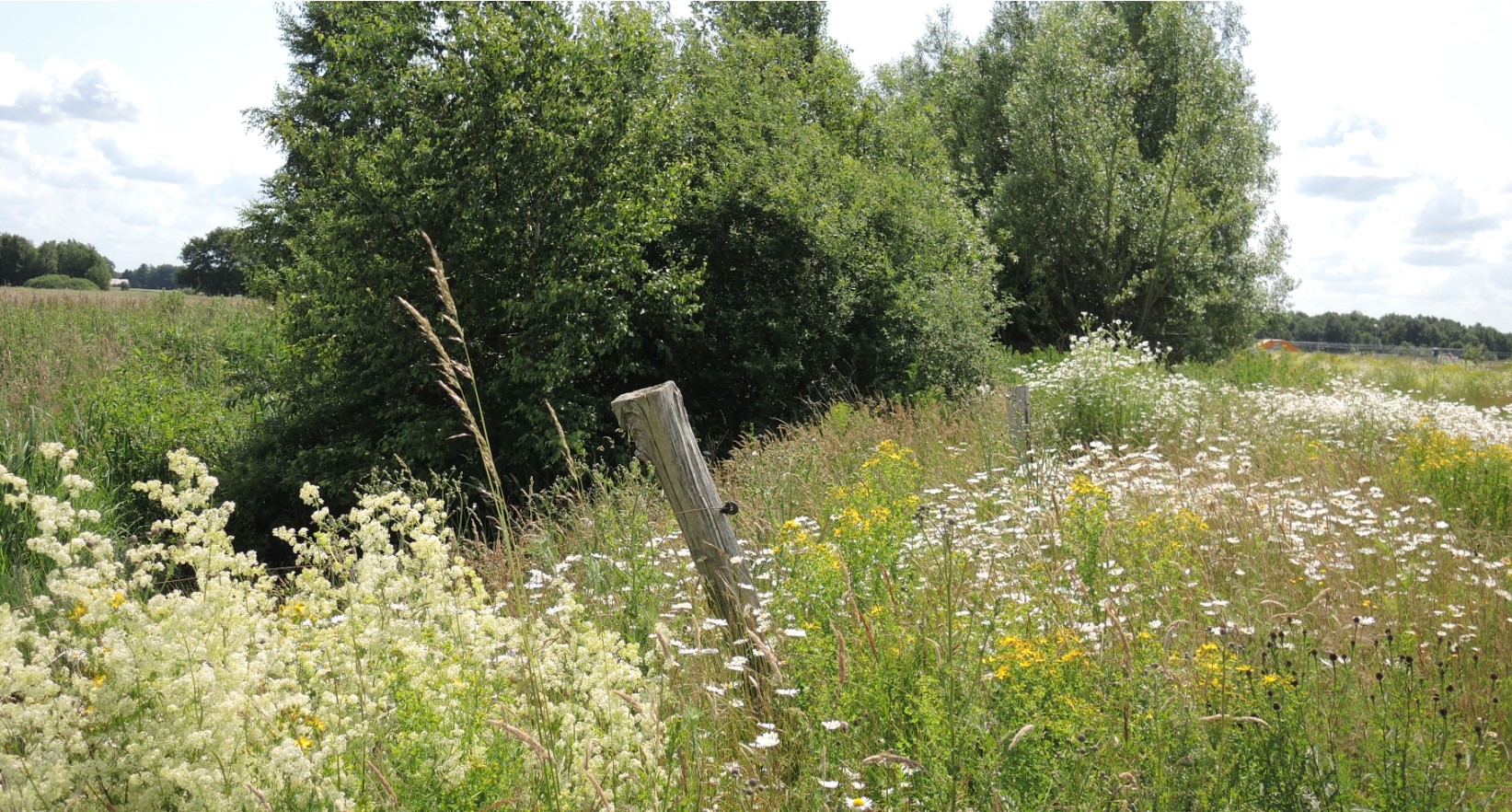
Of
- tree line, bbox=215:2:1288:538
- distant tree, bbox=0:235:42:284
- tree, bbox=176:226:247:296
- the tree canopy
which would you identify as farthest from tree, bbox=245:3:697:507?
distant tree, bbox=0:235:42:284

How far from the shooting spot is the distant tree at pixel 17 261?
193 feet

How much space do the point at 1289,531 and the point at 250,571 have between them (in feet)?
15.1

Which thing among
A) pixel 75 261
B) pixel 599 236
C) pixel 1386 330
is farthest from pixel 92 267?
pixel 1386 330

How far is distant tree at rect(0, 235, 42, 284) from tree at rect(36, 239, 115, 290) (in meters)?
0.37

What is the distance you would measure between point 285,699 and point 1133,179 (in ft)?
71.5

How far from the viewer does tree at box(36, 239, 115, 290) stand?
59844 millimetres

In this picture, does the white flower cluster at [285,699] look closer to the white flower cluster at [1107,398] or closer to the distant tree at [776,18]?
the white flower cluster at [1107,398]

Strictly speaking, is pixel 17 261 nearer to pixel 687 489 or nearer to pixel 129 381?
pixel 129 381

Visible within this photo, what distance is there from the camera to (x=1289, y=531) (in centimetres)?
497

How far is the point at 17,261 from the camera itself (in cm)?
5966

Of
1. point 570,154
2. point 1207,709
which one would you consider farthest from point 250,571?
point 570,154

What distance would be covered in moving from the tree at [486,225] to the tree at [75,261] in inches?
2219

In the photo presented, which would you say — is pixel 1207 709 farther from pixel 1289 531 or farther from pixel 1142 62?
pixel 1142 62

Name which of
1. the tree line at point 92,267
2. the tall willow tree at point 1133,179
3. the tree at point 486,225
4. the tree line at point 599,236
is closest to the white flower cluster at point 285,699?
the tree line at point 599,236
